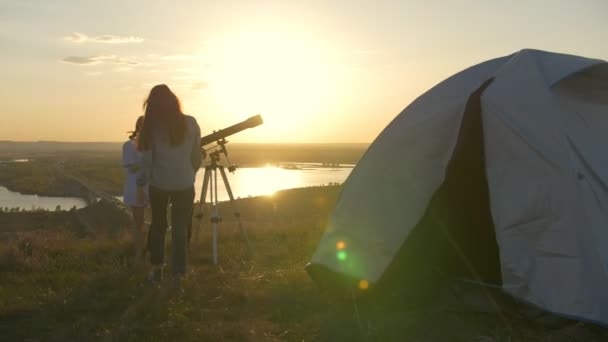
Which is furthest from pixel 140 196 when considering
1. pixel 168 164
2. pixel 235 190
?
pixel 235 190

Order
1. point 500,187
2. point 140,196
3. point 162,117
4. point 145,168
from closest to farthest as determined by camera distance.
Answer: point 500,187 < point 162,117 < point 145,168 < point 140,196

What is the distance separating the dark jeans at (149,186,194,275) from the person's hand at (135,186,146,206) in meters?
0.60

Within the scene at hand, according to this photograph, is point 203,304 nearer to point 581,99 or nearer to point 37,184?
point 581,99

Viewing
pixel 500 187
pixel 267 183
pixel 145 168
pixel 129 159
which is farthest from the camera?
pixel 267 183

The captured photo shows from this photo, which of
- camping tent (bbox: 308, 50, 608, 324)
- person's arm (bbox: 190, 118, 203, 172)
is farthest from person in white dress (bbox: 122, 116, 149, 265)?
camping tent (bbox: 308, 50, 608, 324)

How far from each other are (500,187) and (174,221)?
3633 millimetres

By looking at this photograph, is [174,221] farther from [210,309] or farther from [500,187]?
[500,187]

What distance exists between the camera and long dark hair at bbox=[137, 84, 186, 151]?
19.5ft

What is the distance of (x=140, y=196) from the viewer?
6.84 metres

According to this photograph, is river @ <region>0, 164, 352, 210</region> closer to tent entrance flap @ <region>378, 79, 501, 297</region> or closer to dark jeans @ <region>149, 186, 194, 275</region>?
dark jeans @ <region>149, 186, 194, 275</region>

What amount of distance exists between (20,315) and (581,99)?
6.34 meters

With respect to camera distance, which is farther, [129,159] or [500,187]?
[129,159]

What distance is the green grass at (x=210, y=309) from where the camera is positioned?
491cm

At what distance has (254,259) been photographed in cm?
831
